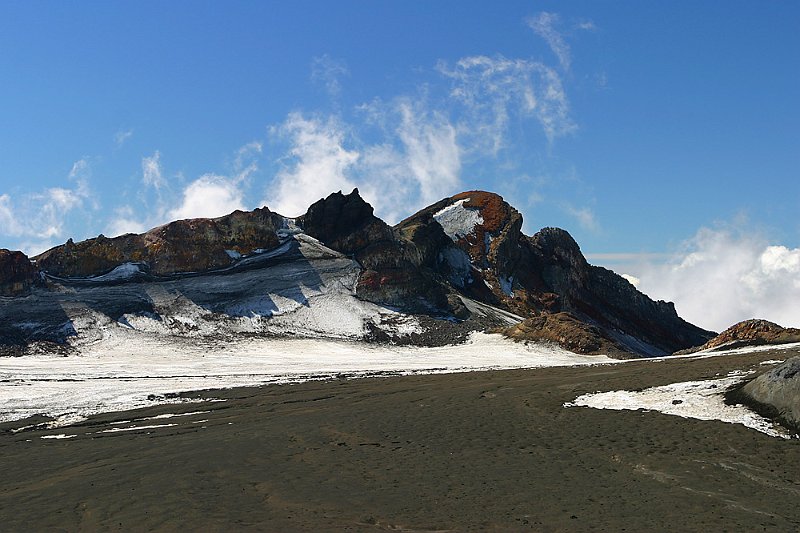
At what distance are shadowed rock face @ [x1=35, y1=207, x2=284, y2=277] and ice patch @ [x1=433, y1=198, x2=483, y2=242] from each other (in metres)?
28.9

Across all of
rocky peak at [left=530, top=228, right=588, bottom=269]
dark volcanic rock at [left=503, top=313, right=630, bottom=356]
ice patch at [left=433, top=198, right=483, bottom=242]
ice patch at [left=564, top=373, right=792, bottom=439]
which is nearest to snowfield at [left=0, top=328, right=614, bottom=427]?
dark volcanic rock at [left=503, top=313, right=630, bottom=356]

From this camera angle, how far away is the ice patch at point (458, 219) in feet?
302

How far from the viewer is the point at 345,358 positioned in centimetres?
4959

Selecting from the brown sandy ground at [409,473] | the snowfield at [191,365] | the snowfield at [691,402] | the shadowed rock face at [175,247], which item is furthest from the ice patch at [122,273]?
the snowfield at [691,402]

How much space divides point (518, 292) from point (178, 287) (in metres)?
41.3

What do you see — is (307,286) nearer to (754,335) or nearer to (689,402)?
(754,335)

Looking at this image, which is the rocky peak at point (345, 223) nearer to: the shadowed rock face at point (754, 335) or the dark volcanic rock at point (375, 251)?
the dark volcanic rock at point (375, 251)

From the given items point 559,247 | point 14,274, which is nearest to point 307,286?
point 14,274

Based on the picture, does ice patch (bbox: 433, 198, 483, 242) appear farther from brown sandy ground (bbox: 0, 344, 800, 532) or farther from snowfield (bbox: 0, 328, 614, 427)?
brown sandy ground (bbox: 0, 344, 800, 532)

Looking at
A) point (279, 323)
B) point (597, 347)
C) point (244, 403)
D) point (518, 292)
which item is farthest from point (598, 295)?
point (244, 403)

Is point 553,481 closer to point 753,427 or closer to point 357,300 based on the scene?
point 753,427

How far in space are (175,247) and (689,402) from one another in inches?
2249

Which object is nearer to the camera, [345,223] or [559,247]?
[345,223]

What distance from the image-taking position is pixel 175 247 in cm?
6738
